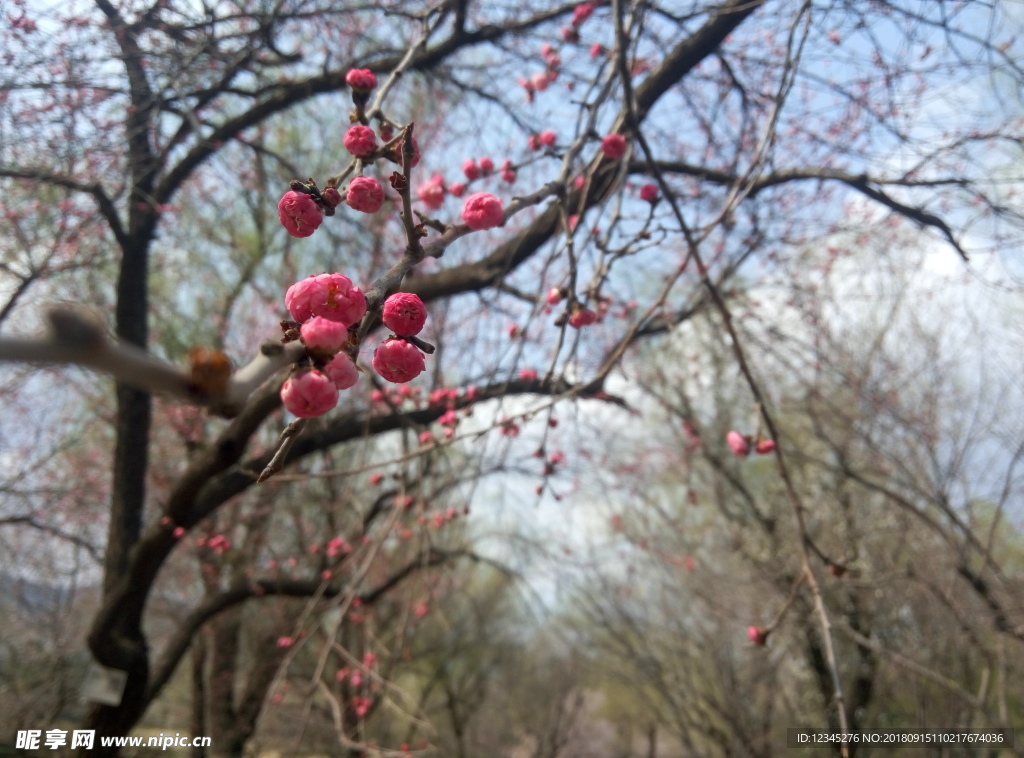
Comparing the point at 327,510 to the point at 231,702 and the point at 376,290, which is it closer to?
the point at 231,702

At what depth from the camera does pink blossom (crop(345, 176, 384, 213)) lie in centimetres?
91

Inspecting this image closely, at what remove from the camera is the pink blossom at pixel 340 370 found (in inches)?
24.0

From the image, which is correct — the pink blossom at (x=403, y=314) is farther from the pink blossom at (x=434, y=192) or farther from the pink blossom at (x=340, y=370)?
the pink blossom at (x=434, y=192)

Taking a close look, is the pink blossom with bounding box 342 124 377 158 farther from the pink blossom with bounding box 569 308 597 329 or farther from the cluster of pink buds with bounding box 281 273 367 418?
the pink blossom with bounding box 569 308 597 329

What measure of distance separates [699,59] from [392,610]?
6.36 metres

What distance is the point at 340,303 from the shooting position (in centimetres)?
60

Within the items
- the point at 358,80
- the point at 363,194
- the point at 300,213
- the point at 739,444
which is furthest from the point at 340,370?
the point at 739,444

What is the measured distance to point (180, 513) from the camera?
3.19 m

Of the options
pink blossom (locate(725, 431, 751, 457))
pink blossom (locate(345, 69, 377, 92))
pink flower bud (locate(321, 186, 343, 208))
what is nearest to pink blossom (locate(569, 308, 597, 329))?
pink blossom (locate(725, 431, 751, 457))

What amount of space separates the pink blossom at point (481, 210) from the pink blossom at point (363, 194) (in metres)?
0.23

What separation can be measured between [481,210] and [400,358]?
0.55 metres

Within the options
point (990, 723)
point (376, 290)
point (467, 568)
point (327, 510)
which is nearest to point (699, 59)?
point (376, 290)

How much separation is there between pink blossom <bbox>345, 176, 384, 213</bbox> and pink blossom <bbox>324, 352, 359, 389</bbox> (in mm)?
383

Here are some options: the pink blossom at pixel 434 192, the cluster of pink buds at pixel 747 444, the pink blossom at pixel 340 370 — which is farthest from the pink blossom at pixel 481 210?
the cluster of pink buds at pixel 747 444
